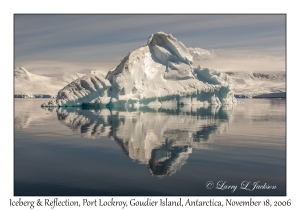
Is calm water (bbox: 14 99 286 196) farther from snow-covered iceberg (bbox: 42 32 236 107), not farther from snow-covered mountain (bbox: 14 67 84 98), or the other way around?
snow-covered mountain (bbox: 14 67 84 98)

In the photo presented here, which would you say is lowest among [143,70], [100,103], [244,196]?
[244,196]

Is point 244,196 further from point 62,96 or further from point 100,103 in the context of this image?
point 62,96

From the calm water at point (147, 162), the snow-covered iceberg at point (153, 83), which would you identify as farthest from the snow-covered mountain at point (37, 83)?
the calm water at point (147, 162)

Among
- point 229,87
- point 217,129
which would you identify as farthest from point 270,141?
point 229,87

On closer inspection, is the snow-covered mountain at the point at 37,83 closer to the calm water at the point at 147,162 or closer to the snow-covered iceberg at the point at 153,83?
the snow-covered iceberg at the point at 153,83

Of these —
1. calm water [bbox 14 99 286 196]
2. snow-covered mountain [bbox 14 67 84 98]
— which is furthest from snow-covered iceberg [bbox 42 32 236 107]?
snow-covered mountain [bbox 14 67 84 98]
